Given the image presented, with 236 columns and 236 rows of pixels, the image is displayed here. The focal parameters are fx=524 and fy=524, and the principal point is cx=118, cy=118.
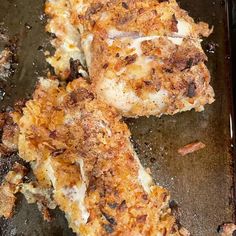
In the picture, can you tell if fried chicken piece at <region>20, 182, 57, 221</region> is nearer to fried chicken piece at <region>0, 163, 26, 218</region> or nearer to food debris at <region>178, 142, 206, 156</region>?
fried chicken piece at <region>0, 163, 26, 218</region>

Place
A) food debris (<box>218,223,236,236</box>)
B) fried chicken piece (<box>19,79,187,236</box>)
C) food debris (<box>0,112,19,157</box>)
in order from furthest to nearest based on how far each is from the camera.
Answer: food debris (<box>218,223,236,236</box>)
food debris (<box>0,112,19,157</box>)
fried chicken piece (<box>19,79,187,236</box>)

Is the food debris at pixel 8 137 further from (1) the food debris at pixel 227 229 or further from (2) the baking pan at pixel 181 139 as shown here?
(1) the food debris at pixel 227 229

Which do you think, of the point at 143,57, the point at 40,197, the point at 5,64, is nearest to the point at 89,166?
the point at 40,197

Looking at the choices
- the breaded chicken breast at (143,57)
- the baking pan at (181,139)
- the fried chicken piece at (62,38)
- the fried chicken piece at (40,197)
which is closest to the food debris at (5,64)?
the baking pan at (181,139)

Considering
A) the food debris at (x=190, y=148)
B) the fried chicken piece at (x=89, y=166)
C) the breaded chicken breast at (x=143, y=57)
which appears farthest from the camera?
the food debris at (x=190, y=148)

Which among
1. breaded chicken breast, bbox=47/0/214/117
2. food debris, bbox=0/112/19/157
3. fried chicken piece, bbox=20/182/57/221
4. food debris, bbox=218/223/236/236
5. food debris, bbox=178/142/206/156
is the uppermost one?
breaded chicken breast, bbox=47/0/214/117

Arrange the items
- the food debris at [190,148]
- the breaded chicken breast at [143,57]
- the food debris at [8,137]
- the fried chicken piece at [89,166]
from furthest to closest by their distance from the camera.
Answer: the food debris at [190,148] → the food debris at [8,137] → the breaded chicken breast at [143,57] → the fried chicken piece at [89,166]

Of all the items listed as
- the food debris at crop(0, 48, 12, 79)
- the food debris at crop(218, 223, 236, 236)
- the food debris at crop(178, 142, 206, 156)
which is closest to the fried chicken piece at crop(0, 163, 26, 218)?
the food debris at crop(0, 48, 12, 79)
